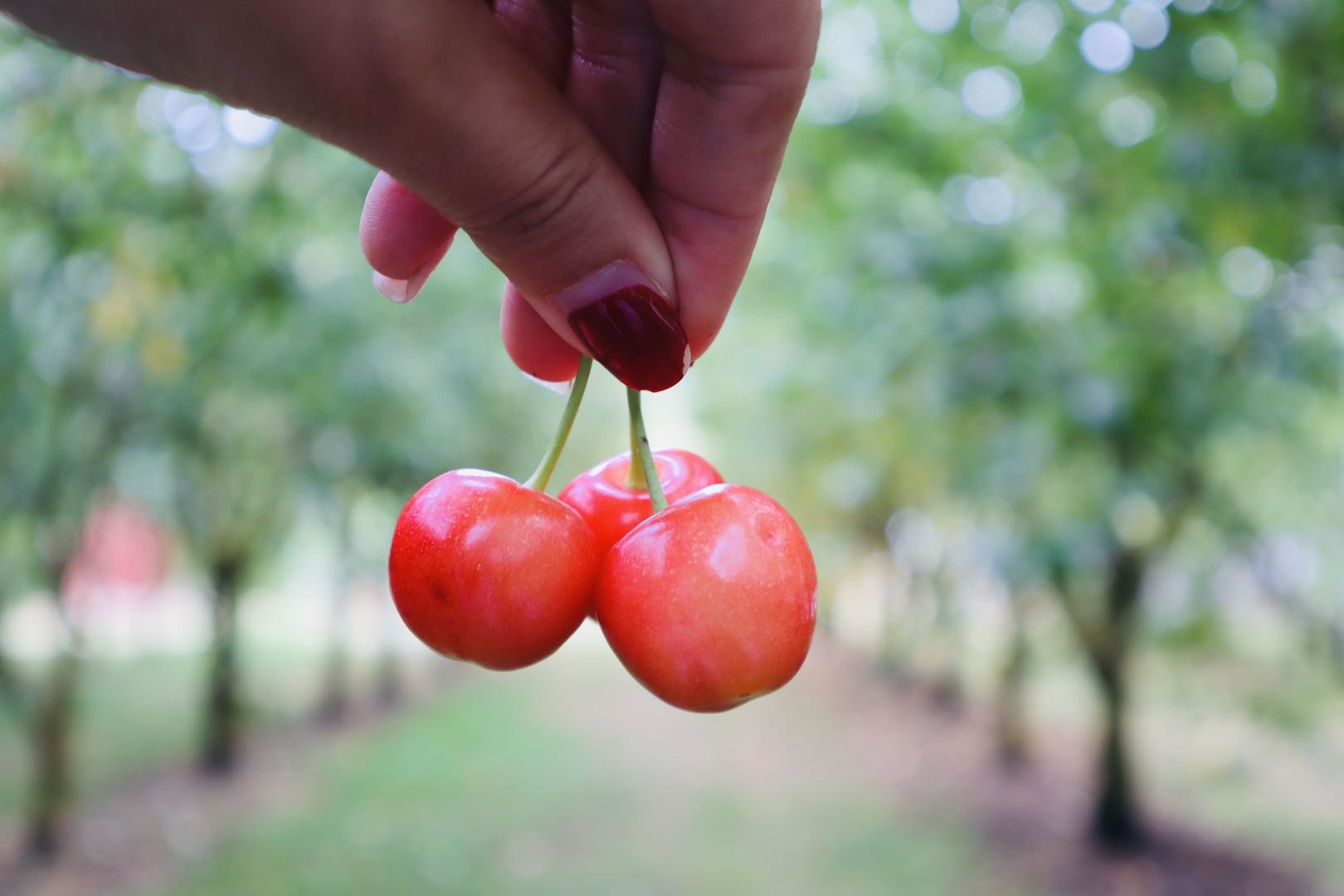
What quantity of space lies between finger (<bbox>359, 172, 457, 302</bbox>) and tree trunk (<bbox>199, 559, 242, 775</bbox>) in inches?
437

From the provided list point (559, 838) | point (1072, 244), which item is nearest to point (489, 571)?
point (1072, 244)

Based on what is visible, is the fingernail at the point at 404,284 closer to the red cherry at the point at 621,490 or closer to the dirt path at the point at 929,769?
the red cherry at the point at 621,490

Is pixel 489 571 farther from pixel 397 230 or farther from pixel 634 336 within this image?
pixel 397 230

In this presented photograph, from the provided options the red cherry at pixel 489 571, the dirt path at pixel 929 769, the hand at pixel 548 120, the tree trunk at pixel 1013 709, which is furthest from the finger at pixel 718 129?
the tree trunk at pixel 1013 709

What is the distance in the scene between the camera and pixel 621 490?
3.86 feet

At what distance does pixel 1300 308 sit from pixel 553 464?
17.9ft

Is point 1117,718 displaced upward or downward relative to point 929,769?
upward

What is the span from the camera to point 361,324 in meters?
7.40

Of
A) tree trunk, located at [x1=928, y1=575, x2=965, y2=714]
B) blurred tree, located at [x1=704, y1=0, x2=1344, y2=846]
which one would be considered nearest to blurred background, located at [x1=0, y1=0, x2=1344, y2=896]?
blurred tree, located at [x1=704, y1=0, x2=1344, y2=846]

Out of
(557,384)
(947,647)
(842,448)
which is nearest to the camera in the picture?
(557,384)

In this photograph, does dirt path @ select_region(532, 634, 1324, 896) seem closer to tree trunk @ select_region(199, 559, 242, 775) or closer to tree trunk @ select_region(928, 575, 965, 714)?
tree trunk @ select_region(928, 575, 965, 714)

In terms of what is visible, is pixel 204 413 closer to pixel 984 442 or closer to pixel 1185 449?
pixel 984 442

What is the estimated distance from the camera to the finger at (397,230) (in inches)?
43.6

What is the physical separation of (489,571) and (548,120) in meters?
0.44
